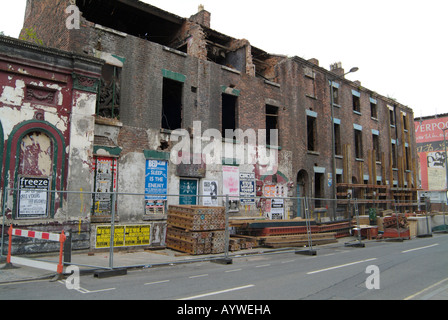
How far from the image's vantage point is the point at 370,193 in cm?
2755

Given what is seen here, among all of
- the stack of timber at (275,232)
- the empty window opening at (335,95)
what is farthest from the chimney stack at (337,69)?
the stack of timber at (275,232)

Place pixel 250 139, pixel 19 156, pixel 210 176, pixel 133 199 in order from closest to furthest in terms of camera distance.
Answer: pixel 19 156
pixel 133 199
pixel 210 176
pixel 250 139

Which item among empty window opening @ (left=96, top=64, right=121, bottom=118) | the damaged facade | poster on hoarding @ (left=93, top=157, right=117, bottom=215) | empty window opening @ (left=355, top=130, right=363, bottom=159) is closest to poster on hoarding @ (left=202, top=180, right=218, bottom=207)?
the damaged facade

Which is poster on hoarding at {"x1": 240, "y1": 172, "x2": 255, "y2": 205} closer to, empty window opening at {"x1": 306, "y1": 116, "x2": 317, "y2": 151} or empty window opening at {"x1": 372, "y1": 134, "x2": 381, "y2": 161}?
empty window opening at {"x1": 306, "y1": 116, "x2": 317, "y2": 151}

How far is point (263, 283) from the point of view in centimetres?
788

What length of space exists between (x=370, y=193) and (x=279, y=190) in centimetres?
1119

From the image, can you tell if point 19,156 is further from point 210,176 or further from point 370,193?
point 370,193

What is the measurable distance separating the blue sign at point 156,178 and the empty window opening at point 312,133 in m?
12.5

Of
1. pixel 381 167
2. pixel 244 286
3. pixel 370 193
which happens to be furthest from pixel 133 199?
pixel 381 167

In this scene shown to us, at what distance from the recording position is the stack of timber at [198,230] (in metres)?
12.5

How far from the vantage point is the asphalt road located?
Result: 6660 mm

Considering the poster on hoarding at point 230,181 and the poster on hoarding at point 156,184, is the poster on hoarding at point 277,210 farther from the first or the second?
the poster on hoarding at point 156,184

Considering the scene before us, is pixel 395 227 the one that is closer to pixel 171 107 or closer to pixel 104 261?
pixel 171 107

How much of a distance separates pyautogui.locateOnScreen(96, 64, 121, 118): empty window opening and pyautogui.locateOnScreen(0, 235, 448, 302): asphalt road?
23.3 ft
